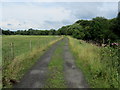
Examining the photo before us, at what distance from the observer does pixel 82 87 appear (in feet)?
20.3

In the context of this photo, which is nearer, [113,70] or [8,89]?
[8,89]

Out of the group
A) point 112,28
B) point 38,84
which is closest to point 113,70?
point 38,84

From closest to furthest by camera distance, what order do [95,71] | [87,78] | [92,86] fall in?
[92,86] < [87,78] < [95,71]

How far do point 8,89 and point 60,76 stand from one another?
253cm

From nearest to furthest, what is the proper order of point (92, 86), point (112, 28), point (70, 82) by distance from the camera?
point (92, 86)
point (70, 82)
point (112, 28)

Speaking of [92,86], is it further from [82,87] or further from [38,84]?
[38,84]

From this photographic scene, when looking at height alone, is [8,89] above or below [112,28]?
below

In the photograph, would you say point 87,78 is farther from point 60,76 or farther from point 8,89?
point 8,89

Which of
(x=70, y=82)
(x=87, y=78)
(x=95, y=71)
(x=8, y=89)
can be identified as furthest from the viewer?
(x=95, y=71)

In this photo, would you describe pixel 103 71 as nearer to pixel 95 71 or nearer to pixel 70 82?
pixel 95 71

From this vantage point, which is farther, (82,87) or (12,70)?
(12,70)

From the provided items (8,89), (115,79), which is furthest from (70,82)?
(8,89)

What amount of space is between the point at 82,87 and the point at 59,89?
2.69 feet

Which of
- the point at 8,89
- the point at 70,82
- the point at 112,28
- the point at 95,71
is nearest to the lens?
the point at 8,89
